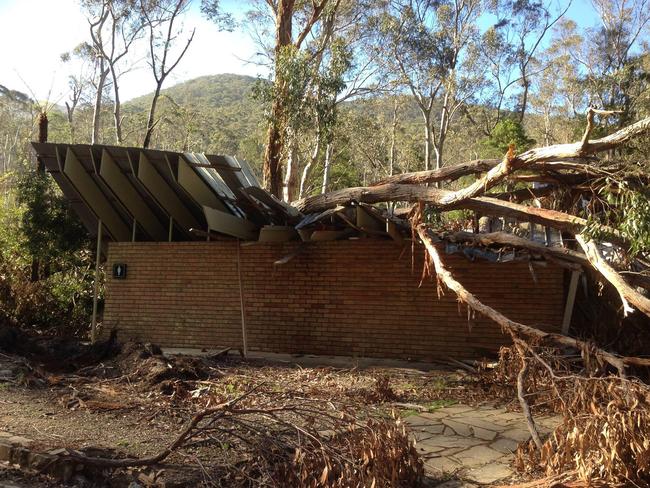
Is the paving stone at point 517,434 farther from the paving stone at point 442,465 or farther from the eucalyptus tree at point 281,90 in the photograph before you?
the eucalyptus tree at point 281,90

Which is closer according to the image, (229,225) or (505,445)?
(505,445)

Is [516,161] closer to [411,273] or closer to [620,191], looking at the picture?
[620,191]

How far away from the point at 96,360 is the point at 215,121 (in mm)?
39946

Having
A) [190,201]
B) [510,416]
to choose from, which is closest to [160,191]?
[190,201]

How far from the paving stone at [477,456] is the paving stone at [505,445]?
0.24ft

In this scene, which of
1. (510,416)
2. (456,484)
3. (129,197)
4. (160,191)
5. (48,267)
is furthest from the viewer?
(48,267)

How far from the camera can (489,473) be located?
205 inches

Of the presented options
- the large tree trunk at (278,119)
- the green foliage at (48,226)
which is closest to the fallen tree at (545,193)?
the green foliage at (48,226)

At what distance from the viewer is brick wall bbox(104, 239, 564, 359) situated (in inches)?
404

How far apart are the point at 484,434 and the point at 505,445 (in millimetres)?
399

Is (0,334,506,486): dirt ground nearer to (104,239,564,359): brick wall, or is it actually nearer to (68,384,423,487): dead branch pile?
(68,384,423,487): dead branch pile

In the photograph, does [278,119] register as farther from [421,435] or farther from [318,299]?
[421,435]

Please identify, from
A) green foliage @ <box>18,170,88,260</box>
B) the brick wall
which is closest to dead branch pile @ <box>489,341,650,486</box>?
the brick wall

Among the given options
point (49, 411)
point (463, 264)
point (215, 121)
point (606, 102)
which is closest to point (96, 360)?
point (49, 411)
